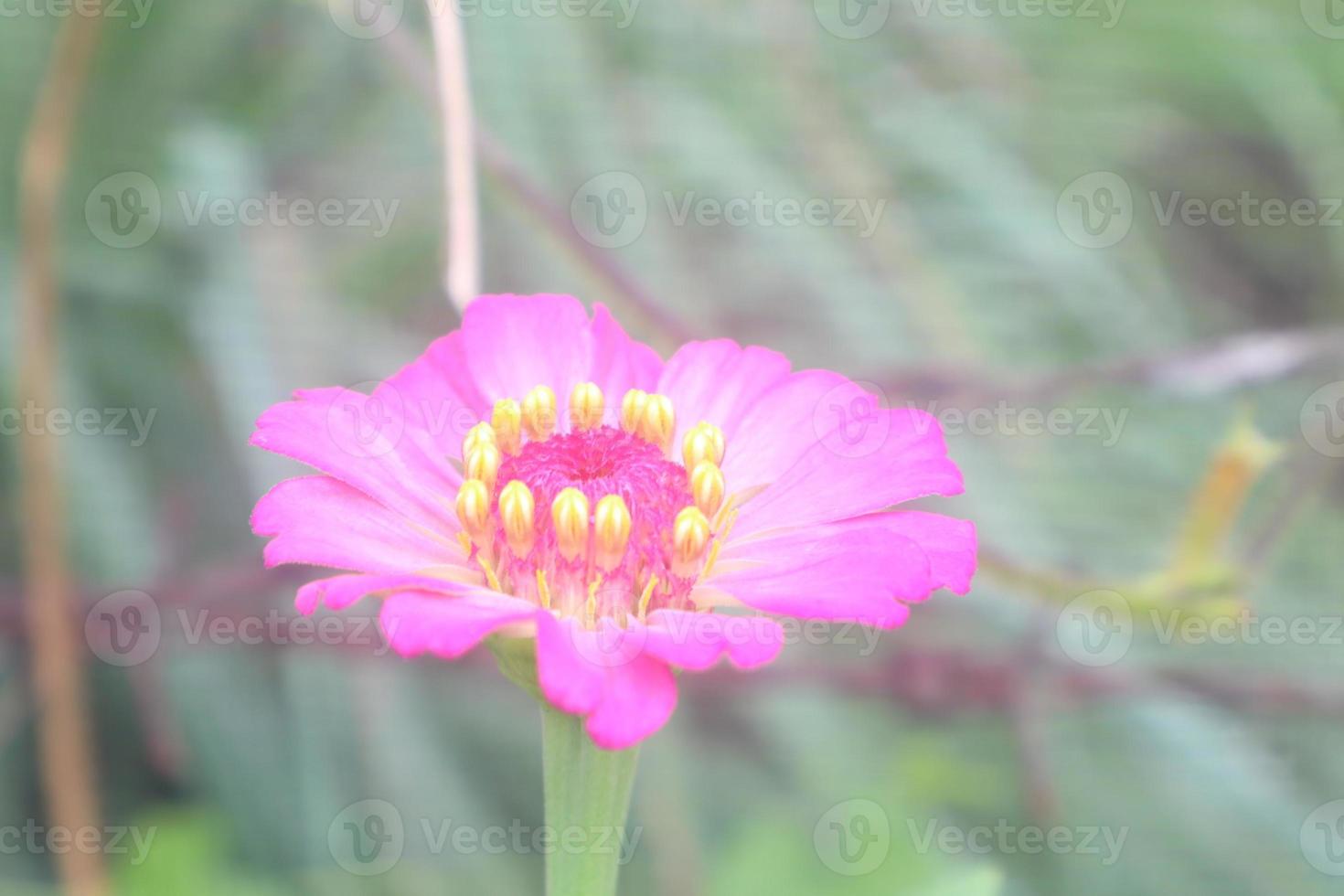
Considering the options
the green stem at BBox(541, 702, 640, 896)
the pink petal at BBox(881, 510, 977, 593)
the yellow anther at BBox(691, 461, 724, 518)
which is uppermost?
the yellow anther at BBox(691, 461, 724, 518)

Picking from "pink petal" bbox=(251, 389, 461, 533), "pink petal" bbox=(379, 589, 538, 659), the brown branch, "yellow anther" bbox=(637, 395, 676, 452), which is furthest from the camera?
the brown branch

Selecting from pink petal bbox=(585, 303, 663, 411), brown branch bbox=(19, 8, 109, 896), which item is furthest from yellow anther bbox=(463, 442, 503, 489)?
brown branch bbox=(19, 8, 109, 896)

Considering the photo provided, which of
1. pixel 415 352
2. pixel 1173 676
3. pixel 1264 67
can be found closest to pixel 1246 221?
pixel 1264 67

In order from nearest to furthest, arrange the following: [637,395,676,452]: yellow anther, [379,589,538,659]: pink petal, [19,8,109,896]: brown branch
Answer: [379,589,538,659]: pink petal, [637,395,676,452]: yellow anther, [19,8,109,896]: brown branch

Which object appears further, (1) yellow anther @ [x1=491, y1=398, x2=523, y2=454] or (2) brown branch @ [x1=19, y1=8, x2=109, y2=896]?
(2) brown branch @ [x1=19, y1=8, x2=109, y2=896]

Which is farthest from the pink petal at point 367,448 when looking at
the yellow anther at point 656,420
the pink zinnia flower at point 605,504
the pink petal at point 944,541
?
the pink petal at point 944,541

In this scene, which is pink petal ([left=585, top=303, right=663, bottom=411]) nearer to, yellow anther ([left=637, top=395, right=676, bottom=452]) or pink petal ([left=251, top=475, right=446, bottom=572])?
yellow anther ([left=637, top=395, right=676, bottom=452])

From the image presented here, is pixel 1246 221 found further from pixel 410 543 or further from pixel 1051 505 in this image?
pixel 410 543
